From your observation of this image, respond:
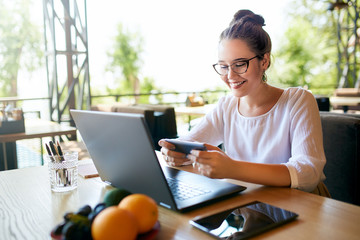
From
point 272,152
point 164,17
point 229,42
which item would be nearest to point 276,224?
point 272,152

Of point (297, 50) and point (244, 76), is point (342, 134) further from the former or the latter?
point (297, 50)

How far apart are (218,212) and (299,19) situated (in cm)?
1905

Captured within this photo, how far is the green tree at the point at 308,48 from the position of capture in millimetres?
17359

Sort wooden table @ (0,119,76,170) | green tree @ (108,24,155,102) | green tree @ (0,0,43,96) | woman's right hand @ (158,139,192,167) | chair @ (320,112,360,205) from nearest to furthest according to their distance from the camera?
woman's right hand @ (158,139,192,167) → chair @ (320,112,360,205) → wooden table @ (0,119,76,170) → green tree @ (0,0,43,96) → green tree @ (108,24,155,102)

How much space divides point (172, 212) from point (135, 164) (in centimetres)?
14

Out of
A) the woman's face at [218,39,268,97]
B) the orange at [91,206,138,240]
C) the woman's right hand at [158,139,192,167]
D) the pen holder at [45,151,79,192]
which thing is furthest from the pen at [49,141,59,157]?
the woman's face at [218,39,268,97]

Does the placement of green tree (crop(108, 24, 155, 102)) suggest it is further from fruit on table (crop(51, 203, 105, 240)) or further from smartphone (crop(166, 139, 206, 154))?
fruit on table (crop(51, 203, 105, 240))

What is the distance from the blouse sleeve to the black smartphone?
0.27m

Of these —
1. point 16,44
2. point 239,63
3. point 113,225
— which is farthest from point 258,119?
point 16,44

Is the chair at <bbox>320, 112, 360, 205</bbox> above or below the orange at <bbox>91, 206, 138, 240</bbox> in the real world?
below

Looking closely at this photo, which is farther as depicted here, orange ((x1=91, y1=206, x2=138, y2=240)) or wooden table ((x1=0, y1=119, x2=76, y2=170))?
wooden table ((x1=0, y1=119, x2=76, y2=170))

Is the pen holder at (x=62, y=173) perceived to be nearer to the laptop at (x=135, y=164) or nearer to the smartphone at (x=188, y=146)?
the laptop at (x=135, y=164)

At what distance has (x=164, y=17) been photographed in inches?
851

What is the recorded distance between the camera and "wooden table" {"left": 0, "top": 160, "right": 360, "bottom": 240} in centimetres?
68
